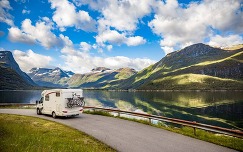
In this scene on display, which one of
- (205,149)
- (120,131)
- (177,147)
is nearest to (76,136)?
(120,131)

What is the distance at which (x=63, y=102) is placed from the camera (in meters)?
29.5

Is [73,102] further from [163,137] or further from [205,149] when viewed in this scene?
[205,149]

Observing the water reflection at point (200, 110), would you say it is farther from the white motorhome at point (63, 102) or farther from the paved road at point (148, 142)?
the paved road at point (148, 142)

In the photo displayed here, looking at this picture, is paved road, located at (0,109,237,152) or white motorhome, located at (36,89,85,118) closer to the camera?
paved road, located at (0,109,237,152)

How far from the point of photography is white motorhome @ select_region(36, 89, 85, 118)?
96.7ft

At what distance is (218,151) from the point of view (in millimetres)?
14062

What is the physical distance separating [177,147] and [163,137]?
128 inches

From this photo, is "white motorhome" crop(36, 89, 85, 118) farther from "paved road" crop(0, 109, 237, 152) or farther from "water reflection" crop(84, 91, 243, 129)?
"water reflection" crop(84, 91, 243, 129)

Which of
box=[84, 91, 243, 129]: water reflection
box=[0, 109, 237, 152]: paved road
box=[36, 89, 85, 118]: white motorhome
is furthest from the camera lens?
box=[84, 91, 243, 129]: water reflection

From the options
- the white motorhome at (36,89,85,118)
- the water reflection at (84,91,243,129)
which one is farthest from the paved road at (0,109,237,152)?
the water reflection at (84,91,243,129)

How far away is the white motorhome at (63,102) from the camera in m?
29.5

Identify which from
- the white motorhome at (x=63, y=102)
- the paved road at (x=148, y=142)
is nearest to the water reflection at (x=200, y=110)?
the white motorhome at (x=63, y=102)

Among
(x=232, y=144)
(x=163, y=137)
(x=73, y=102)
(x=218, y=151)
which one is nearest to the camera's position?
(x=218, y=151)

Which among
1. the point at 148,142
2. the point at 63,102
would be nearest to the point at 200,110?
the point at 63,102
